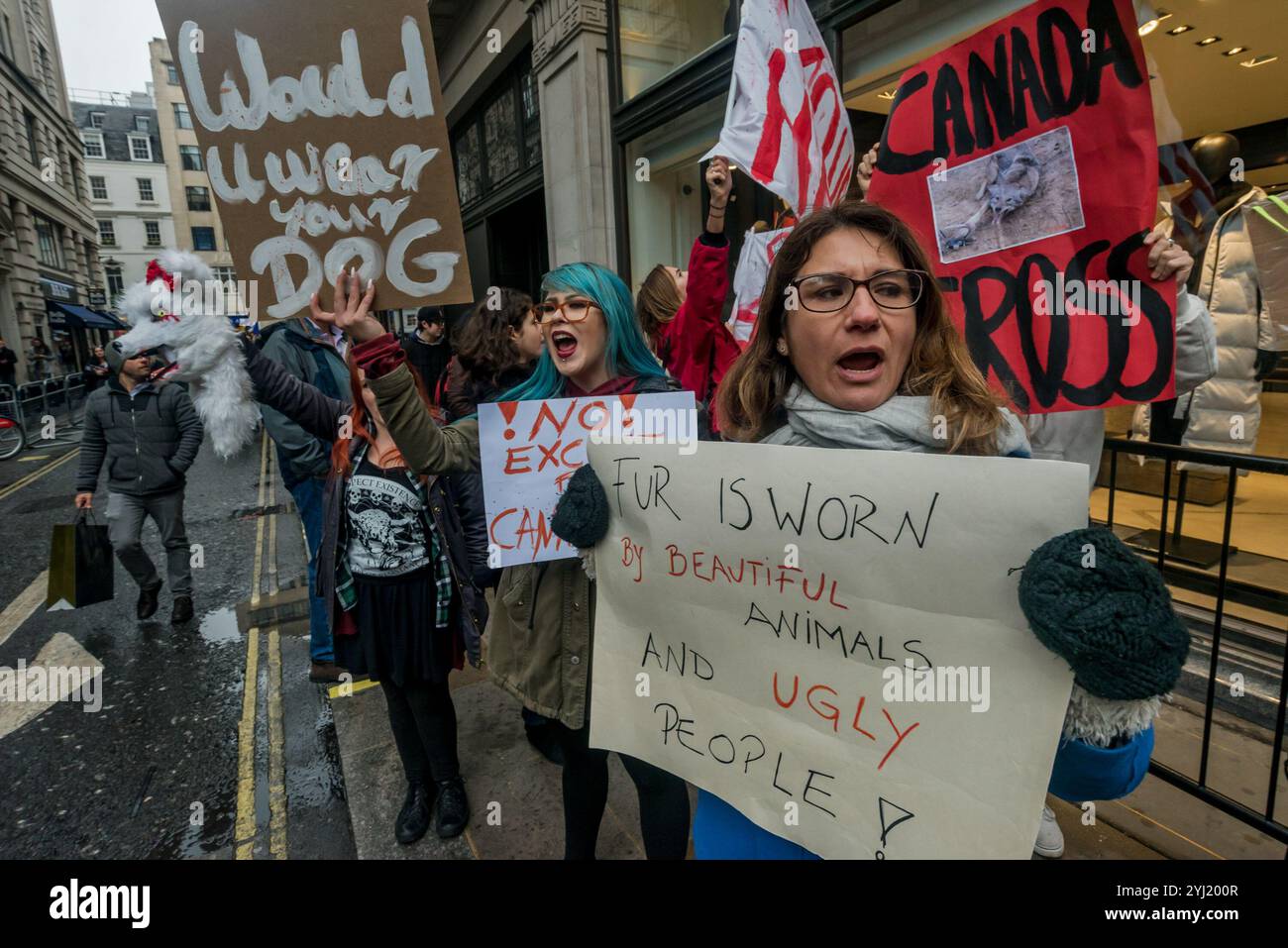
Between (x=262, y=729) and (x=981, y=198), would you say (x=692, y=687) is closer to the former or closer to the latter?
(x=981, y=198)

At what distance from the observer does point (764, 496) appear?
1.36 metres

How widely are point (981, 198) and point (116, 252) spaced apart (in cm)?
7691

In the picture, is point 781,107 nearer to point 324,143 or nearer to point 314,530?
point 324,143

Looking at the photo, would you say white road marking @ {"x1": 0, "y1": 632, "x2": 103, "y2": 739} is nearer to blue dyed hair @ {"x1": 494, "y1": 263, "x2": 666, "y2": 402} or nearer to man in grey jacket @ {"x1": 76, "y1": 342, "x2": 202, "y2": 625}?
man in grey jacket @ {"x1": 76, "y1": 342, "x2": 202, "y2": 625}

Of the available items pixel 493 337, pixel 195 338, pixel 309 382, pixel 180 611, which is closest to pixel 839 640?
pixel 195 338

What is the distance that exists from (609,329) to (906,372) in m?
1.01

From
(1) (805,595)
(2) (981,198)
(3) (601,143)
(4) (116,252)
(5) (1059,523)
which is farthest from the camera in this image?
(4) (116,252)

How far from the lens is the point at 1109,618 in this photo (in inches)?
36.5

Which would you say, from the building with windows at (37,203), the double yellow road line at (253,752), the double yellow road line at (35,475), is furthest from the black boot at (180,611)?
the building with windows at (37,203)

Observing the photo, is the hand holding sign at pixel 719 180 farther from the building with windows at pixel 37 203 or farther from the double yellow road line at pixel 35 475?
the building with windows at pixel 37 203

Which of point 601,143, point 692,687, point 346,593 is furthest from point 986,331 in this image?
point 601,143

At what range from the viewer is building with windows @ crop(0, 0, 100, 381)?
28.3m

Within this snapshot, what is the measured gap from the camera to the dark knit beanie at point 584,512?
1.58 meters

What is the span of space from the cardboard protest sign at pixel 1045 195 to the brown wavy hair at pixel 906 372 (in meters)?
0.42
